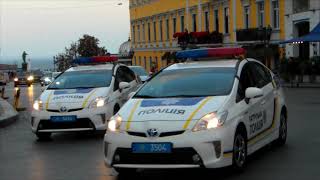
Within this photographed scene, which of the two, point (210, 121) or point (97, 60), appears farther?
point (97, 60)

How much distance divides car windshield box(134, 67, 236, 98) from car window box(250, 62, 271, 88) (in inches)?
30.6

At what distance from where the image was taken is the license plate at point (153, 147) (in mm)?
8250

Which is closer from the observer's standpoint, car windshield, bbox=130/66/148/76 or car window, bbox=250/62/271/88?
car window, bbox=250/62/271/88

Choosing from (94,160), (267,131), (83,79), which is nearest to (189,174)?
(267,131)

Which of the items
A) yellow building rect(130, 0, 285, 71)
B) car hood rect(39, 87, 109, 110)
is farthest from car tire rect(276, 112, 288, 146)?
yellow building rect(130, 0, 285, 71)

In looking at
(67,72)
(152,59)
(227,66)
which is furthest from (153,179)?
(152,59)

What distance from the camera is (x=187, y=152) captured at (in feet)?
27.0

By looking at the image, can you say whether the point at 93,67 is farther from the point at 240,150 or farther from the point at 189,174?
the point at 240,150

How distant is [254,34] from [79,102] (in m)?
30.8

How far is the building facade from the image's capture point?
38562mm

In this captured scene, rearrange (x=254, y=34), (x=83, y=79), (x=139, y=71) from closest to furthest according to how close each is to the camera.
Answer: (x=83, y=79) < (x=139, y=71) < (x=254, y=34)

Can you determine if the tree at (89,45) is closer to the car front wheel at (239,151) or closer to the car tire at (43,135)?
the car tire at (43,135)

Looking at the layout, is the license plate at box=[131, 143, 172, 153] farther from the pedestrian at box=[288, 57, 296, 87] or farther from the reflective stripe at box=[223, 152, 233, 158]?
the pedestrian at box=[288, 57, 296, 87]

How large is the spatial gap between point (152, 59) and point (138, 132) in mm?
57908
